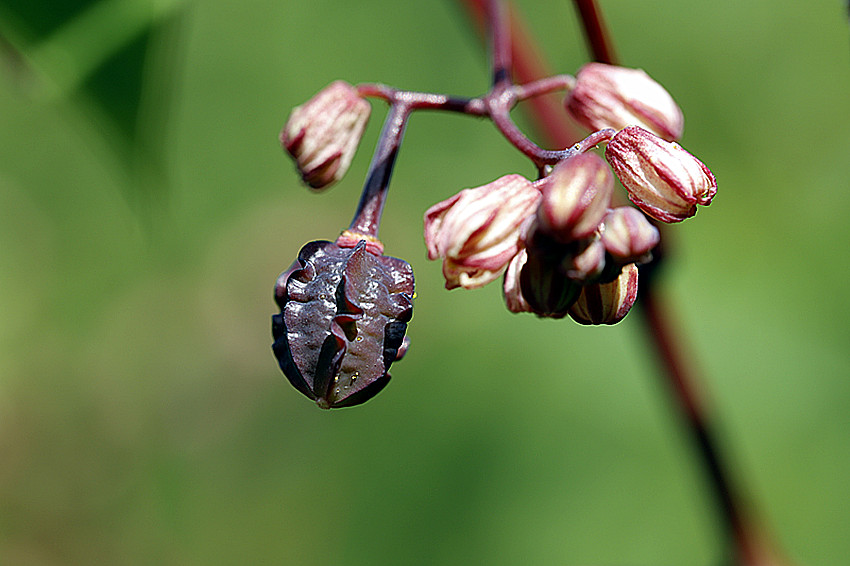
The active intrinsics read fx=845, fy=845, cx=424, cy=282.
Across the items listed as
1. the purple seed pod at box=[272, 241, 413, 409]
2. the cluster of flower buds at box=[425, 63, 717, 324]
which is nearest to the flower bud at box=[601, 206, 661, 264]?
the cluster of flower buds at box=[425, 63, 717, 324]

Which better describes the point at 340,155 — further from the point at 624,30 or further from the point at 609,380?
the point at 624,30

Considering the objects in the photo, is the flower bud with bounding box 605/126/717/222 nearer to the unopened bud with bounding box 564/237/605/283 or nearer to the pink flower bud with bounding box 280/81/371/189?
the unopened bud with bounding box 564/237/605/283

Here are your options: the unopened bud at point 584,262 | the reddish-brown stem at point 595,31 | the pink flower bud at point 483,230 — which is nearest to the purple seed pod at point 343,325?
the pink flower bud at point 483,230

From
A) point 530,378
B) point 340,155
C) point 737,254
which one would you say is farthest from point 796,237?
point 340,155

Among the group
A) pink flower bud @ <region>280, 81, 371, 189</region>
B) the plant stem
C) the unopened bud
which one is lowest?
the unopened bud

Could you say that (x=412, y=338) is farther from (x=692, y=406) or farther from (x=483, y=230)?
(x=483, y=230)

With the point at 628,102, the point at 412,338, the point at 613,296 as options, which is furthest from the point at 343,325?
the point at 412,338
